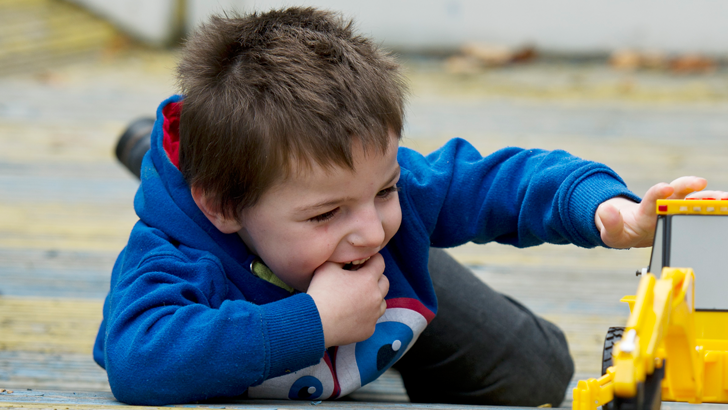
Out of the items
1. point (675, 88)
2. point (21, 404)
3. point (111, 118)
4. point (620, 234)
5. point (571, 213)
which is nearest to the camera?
point (21, 404)

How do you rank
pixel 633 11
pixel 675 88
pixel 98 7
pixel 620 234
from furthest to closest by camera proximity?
pixel 98 7 < pixel 633 11 < pixel 675 88 < pixel 620 234

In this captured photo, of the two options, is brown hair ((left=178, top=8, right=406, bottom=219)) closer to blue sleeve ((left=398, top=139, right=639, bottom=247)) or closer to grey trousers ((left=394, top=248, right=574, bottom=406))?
blue sleeve ((left=398, top=139, right=639, bottom=247))

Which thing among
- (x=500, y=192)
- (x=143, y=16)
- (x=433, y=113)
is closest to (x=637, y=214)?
(x=500, y=192)

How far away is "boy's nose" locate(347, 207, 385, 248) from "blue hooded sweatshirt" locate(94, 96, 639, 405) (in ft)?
0.46

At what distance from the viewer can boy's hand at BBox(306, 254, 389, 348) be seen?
1312mm

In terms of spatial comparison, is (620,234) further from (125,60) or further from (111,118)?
(125,60)

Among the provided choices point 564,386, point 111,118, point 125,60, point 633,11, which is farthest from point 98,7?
point 564,386

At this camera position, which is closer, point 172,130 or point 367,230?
point 367,230

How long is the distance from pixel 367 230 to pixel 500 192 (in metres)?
0.40

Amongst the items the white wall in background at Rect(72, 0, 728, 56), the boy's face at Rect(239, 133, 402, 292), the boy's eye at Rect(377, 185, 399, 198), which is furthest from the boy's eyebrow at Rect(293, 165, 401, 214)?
the white wall in background at Rect(72, 0, 728, 56)

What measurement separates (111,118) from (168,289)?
12.7 ft

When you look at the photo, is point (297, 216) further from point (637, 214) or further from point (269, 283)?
point (637, 214)

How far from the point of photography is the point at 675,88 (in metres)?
5.55

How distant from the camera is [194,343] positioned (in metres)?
1.22
